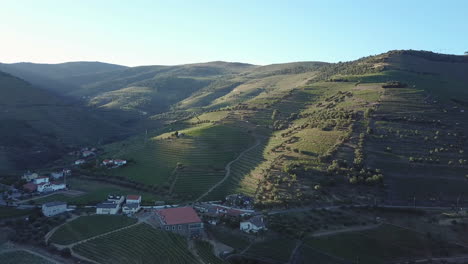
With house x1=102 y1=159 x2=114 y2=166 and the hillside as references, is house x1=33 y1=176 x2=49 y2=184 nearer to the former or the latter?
house x1=102 y1=159 x2=114 y2=166

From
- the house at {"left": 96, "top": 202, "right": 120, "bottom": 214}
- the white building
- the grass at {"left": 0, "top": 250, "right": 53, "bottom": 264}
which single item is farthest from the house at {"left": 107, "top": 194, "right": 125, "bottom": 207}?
the white building

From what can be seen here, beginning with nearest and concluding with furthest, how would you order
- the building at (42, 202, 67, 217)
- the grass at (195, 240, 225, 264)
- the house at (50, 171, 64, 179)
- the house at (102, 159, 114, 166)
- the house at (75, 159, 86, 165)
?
the grass at (195, 240, 225, 264) → the building at (42, 202, 67, 217) → the house at (50, 171, 64, 179) → the house at (102, 159, 114, 166) → the house at (75, 159, 86, 165)

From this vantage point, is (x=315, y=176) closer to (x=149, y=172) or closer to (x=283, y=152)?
(x=283, y=152)

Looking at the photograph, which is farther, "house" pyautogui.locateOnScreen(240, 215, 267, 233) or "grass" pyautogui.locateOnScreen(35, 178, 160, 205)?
"grass" pyautogui.locateOnScreen(35, 178, 160, 205)

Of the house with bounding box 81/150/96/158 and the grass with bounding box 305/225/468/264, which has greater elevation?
the house with bounding box 81/150/96/158

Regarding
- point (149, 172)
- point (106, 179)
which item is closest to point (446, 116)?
point (149, 172)

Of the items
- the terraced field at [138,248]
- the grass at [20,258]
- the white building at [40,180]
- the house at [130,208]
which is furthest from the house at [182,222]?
the white building at [40,180]
